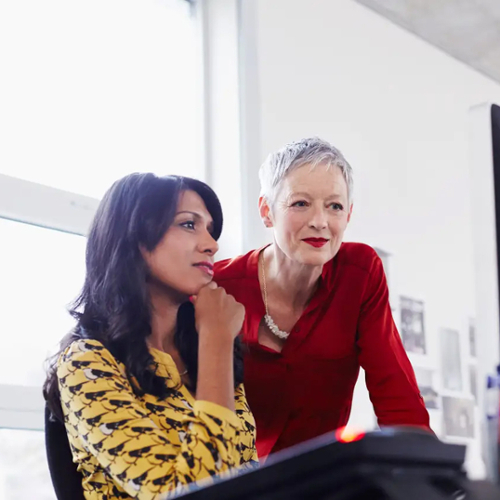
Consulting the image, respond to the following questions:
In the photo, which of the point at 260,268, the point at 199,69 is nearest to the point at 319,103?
the point at 199,69

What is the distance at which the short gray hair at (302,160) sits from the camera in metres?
1.85

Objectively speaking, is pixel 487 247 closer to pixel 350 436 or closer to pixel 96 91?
pixel 350 436

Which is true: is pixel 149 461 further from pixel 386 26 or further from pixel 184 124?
pixel 386 26

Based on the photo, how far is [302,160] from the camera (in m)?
1.86

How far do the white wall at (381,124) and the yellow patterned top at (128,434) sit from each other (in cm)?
177

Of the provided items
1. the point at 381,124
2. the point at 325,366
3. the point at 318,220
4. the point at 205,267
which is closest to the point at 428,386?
the point at 381,124

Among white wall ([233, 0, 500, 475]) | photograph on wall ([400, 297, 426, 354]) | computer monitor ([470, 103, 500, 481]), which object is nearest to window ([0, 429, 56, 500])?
white wall ([233, 0, 500, 475])

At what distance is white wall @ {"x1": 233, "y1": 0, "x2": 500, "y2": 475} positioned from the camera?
127 inches

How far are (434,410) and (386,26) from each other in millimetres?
1739

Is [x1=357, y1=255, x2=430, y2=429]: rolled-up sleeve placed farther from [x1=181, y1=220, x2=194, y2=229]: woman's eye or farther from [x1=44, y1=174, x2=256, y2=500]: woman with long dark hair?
[x1=181, y1=220, x2=194, y2=229]: woman's eye

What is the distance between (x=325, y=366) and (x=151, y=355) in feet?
1.70

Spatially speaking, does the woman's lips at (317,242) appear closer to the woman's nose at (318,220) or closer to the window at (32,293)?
the woman's nose at (318,220)

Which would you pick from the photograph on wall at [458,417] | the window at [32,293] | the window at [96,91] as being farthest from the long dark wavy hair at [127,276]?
the photograph on wall at [458,417]

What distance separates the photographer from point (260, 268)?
1.98 m
